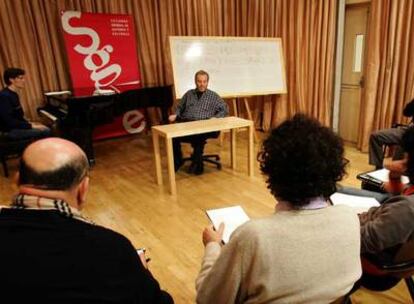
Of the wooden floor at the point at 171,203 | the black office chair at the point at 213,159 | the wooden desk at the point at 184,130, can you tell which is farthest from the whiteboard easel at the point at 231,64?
the wooden desk at the point at 184,130

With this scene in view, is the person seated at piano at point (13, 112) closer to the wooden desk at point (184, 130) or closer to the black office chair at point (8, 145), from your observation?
the black office chair at point (8, 145)

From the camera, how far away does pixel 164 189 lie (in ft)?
11.2

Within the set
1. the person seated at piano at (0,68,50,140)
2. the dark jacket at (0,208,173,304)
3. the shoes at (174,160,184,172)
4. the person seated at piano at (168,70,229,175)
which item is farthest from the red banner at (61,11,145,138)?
the dark jacket at (0,208,173,304)

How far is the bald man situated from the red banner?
3.59 metres

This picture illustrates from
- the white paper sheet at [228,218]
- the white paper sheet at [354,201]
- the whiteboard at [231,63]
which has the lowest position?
the white paper sheet at [354,201]

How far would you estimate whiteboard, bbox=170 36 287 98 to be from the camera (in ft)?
14.7

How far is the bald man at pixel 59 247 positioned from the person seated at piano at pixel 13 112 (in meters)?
3.06

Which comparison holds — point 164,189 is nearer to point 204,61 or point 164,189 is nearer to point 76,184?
point 204,61

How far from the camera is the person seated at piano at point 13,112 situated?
3.57 metres

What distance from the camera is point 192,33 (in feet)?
18.3

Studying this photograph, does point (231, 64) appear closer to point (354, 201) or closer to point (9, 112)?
point (9, 112)

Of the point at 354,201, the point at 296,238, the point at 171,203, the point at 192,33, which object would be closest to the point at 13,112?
the point at 171,203

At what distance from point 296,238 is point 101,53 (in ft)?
15.4

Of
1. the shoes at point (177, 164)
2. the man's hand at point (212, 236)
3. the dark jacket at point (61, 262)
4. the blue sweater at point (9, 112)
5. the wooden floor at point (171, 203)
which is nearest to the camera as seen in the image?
the dark jacket at point (61, 262)
